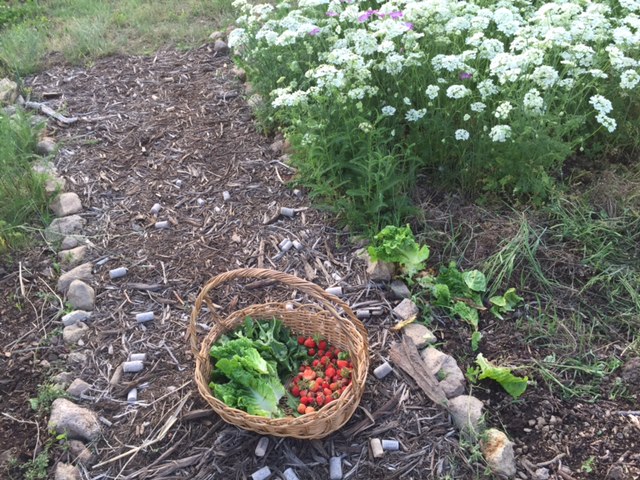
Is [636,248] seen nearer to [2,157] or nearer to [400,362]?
[400,362]

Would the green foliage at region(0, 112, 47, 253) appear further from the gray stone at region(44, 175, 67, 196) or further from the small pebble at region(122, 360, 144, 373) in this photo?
the small pebble at region(122, 360, 144, 373)

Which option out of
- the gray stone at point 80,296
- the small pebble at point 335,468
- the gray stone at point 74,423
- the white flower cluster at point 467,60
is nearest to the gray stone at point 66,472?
the gray stone at point 74,423

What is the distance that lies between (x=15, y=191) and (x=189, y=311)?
1.86m

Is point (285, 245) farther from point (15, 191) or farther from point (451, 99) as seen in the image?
point (15, 191)

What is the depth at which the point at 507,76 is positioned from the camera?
3.55 m

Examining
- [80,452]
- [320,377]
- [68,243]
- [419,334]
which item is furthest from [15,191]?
[419,334]

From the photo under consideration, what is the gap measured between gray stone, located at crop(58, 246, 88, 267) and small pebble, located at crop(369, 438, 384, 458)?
2415 millimetres

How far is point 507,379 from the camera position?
10.4ft

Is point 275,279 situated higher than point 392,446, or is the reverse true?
point 275,279

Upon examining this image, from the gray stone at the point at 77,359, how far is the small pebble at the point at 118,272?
0.65m

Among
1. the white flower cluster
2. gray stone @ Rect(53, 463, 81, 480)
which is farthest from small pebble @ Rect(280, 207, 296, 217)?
gray stone @ Rect(53, 463, 81, 480)

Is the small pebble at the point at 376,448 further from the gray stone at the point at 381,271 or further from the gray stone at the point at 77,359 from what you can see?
the gray stone at the point at 77,359

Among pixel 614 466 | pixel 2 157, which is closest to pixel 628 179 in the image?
pixel 614 466

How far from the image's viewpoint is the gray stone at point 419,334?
3406 millimetres
